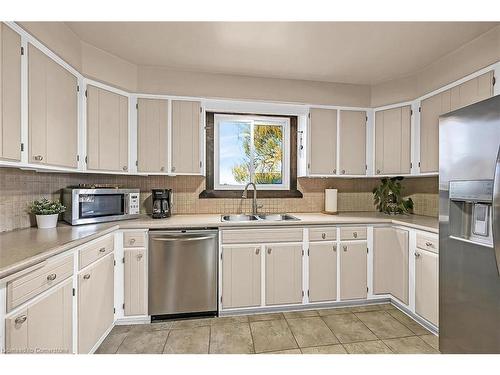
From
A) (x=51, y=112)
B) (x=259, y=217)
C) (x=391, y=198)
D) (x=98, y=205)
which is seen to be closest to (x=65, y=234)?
(x=98, y=205)

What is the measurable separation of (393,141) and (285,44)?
1625 millimetres

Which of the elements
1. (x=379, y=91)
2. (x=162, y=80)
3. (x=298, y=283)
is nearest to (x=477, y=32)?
(x=379, y=91)

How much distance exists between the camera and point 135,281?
2221mm

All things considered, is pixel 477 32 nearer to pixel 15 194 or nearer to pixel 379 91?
pixel 379 91

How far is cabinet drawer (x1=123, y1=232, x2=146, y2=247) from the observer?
2215 mm

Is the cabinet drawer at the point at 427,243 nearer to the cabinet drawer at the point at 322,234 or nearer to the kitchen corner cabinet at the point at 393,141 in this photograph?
the cabinet drawer at the point at 322,234

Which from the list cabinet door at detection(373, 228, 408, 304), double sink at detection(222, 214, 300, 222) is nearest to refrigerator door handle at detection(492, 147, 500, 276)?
cabinet door at detection(373, 228, 408, 304)

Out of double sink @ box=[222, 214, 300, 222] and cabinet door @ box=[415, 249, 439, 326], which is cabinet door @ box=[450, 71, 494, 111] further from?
double sink @ box=[222, 214, 300, 222]

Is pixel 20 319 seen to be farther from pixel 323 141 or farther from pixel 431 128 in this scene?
pixel 431 128

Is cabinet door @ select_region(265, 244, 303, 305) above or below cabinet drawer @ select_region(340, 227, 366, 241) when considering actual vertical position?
below

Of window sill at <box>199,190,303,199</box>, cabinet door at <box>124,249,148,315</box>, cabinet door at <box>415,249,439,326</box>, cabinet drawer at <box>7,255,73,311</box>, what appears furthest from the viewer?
window sill at <box>199,190,303,199</box>

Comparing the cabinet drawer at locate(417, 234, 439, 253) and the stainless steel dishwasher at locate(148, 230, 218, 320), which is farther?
the stainless steel dishwasher at locate(148, 230, 218, 320)

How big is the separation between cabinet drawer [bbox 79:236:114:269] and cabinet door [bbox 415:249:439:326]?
104 inches

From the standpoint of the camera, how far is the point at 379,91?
292cm
